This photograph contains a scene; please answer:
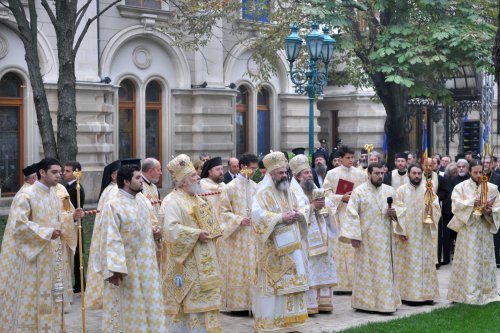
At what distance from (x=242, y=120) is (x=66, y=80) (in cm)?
1274

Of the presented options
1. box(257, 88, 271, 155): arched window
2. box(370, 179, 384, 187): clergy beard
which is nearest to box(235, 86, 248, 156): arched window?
box(257, 88, 271, 155): arched window

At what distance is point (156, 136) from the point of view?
2514cm

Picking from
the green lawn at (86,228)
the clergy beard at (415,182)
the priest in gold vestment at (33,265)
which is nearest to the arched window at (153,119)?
the green lawn at (86,228)

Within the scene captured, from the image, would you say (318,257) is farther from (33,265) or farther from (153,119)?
(153,119)

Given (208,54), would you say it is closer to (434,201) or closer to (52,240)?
(434,201)

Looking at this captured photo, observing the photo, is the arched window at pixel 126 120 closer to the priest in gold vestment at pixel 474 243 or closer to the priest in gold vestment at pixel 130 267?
the priest in gold vestment at pixel 474 243

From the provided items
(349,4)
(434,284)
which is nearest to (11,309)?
(434,284)

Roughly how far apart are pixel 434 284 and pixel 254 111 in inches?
641

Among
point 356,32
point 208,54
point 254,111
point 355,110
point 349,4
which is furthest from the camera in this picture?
point 355,110

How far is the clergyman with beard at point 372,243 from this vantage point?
10.9 metres

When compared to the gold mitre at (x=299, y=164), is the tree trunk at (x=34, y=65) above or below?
above

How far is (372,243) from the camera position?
11016mm

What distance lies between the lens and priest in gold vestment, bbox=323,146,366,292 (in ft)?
41.0

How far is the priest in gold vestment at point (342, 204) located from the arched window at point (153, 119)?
12582 millimetres
